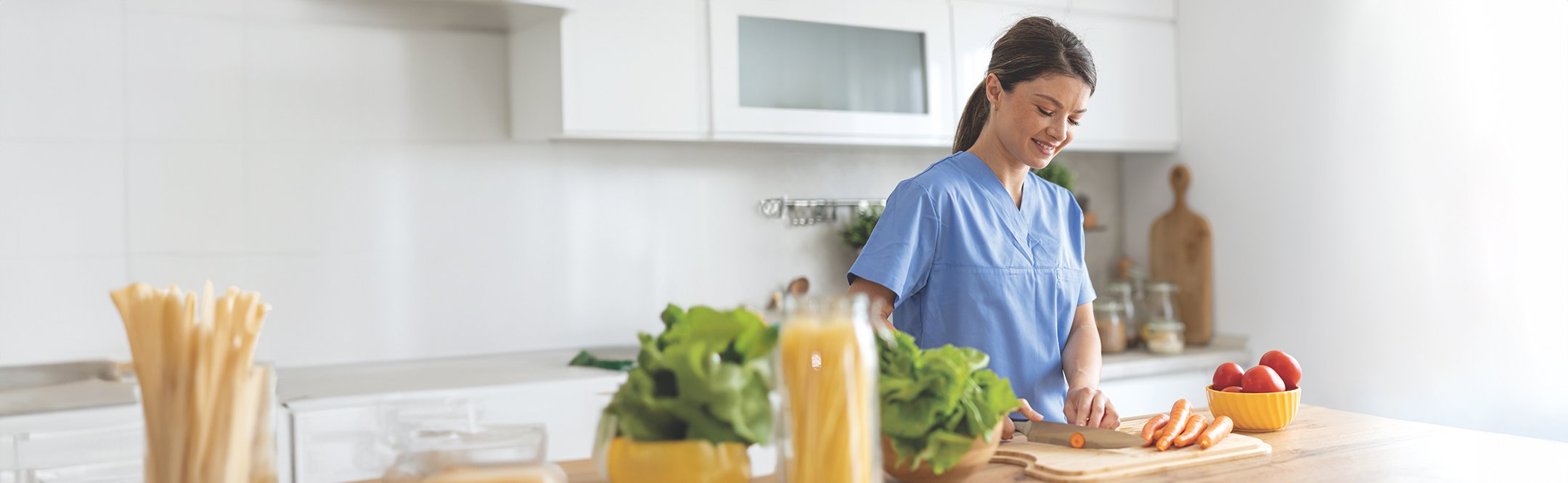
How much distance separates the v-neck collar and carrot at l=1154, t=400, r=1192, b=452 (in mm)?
415

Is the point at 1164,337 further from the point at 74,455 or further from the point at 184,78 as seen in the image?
the point at 74,455

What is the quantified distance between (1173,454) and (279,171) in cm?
207

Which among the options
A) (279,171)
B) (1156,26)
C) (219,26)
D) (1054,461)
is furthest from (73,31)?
(1156,26)

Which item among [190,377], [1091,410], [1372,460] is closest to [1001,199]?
[1091,410]

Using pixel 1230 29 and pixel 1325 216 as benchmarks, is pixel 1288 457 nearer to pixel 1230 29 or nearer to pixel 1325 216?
pixel 1325 216

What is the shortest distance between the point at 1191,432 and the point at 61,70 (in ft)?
7.51

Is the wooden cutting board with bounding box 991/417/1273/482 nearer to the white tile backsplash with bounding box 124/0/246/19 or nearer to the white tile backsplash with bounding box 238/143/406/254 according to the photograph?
the white tile backsplash with bounding box 238/143/406/254

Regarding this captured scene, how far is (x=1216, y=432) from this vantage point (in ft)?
4.52

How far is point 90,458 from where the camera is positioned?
1.34m

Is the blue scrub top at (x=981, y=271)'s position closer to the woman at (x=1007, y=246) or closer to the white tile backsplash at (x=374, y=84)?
the woman at (x=1007, y=246)

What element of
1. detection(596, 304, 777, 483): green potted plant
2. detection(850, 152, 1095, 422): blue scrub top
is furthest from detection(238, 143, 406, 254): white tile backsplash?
detection(596, 304, 777, 483): green potted plant

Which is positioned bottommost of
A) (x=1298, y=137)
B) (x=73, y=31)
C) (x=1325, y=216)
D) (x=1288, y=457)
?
(x=1288, y=457)

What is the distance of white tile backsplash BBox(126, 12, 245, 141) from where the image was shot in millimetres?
2475

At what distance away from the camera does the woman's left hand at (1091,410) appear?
5.06 feet
